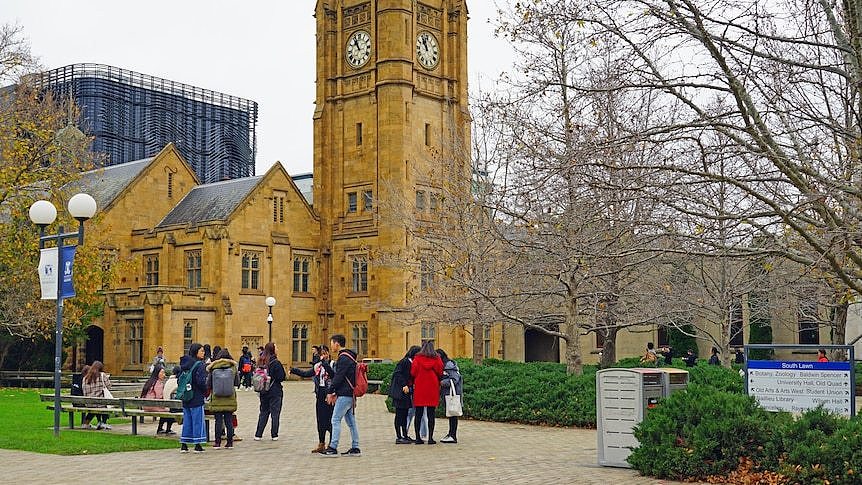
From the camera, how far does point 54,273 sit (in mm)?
19266

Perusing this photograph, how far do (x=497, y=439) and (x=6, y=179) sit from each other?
859 inches

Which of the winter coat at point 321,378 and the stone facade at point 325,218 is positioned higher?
the stone facade at point 325,218

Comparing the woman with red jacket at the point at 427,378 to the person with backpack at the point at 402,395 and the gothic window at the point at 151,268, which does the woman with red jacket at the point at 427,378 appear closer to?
the person with backpack at the point at 402,395

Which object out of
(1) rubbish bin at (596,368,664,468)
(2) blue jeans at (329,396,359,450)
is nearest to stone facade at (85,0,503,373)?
(2) blue jeans at (329,396,359,450)

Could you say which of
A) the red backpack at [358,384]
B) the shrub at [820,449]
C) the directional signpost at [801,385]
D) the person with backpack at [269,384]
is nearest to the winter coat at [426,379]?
the red backpack at [358,384]

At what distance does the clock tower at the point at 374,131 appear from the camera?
2082 inches

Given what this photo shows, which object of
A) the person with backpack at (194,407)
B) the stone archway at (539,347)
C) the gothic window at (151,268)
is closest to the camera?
the person with backpack at (194,407)

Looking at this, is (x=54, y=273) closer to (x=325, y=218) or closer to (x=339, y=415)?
(x=339, y=415)

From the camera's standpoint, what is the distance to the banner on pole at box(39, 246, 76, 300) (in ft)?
61.6

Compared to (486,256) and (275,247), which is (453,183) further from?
(275,247)

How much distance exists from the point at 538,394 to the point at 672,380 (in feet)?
24.6

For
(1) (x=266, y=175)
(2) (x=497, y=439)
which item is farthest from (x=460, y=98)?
(2) (x=497, y=439)

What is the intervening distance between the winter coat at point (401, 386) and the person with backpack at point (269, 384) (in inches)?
80.4

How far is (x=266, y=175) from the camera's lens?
53719 millimetres
